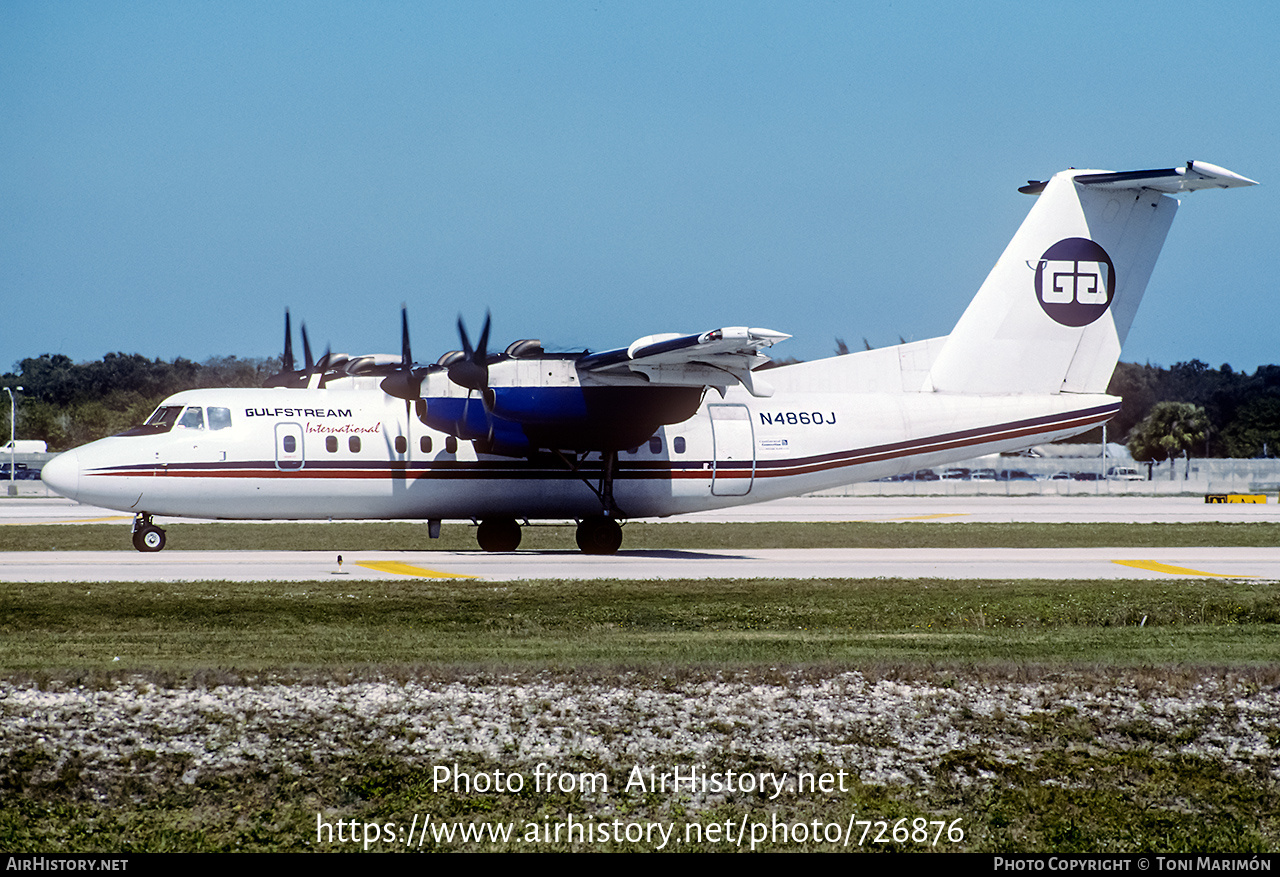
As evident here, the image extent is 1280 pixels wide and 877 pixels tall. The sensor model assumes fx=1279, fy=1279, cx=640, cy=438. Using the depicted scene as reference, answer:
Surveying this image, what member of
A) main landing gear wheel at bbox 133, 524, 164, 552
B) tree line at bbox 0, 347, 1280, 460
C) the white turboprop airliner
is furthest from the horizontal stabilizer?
tree line at bbox 0, 347, 1280, 460

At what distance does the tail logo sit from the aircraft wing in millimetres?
7678

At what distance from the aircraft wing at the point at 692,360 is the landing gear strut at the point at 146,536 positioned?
997 centimetres

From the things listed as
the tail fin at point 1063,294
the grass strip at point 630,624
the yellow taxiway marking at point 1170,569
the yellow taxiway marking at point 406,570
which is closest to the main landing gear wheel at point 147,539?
the yellow taxiway marking at point 406,570

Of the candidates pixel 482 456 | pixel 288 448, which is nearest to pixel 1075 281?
pixel 482 456

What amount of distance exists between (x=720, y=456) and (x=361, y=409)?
8378mm

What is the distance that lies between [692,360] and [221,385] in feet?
318

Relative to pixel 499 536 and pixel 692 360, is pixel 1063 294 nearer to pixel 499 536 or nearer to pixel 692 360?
pixel 692 360

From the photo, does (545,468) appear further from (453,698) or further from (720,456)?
(453,698)

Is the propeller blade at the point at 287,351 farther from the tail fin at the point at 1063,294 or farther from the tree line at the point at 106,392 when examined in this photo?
the tree line at the point at 106,392

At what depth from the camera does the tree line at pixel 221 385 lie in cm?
→ 11612

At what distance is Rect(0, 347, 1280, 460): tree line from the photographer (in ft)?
381

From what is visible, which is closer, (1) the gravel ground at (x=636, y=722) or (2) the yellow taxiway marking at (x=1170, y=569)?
(1) the gravel ground at (x=636, y=722)

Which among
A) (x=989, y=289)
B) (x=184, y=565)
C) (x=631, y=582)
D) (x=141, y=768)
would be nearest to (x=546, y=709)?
(x=141, y=768)

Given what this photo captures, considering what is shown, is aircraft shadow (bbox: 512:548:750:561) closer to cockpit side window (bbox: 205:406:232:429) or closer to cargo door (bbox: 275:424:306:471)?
cargo door (bbox: 275:424:306:471)
